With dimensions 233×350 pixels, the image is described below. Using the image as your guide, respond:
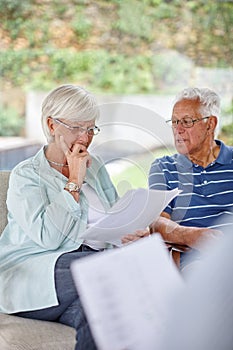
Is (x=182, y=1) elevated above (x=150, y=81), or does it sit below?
above

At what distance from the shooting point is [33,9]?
19.9ft

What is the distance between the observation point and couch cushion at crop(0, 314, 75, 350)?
6.23ft

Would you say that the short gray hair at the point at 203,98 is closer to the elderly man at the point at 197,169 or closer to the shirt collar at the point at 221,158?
the elderly man at the point at 197,169

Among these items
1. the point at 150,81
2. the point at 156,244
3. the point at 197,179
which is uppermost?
the point at 156,244

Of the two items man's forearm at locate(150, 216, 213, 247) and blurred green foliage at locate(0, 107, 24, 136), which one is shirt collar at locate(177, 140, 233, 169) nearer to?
man's forearm at locate(150, 216, 213, 247)

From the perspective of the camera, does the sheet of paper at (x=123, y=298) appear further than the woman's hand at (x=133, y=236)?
No

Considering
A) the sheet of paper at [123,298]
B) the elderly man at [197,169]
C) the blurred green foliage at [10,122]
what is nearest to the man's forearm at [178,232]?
the elderly man at [197,169]

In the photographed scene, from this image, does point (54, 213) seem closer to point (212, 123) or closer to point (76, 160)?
point (76, 160)

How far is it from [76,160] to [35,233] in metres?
0.27

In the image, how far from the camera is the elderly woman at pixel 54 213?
80.4 inches

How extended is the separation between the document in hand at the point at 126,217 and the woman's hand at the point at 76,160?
14cm

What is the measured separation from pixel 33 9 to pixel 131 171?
391cm

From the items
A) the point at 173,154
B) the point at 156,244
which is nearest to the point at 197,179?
the point at 173,154

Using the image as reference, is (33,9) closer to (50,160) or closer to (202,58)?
(202,58)
